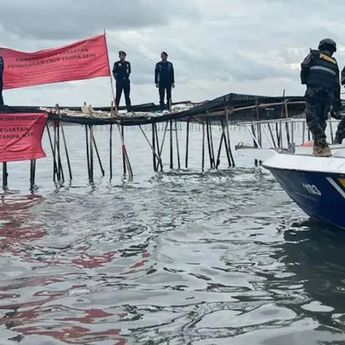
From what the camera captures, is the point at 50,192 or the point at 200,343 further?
the point at 50,192

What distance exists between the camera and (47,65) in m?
19.6

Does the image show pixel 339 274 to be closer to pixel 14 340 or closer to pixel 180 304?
pixel 180 304

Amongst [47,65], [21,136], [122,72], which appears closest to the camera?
[21,136]

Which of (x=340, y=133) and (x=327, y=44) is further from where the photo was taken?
(x=340, y=133)

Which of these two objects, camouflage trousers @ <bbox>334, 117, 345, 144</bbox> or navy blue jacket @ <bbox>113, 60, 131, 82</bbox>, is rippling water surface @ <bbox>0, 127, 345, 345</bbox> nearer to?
camouflage trousers @ <bbox>334, 117, 345, 144</bbox>

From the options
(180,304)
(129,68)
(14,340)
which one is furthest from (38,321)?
(129,68)

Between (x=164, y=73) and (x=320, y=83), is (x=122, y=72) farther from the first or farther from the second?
(x=320, y=83)

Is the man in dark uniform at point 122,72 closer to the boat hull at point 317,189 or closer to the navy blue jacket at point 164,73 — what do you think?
the navy blue jacket at point 164,73

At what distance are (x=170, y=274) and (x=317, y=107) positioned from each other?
154 inches

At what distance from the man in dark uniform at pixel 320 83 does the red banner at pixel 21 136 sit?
410 inches

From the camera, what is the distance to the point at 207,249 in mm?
9461

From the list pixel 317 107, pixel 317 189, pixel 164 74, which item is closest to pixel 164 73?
pixel 164 74

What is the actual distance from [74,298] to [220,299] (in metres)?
1.61

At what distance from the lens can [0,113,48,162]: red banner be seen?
1825cm
